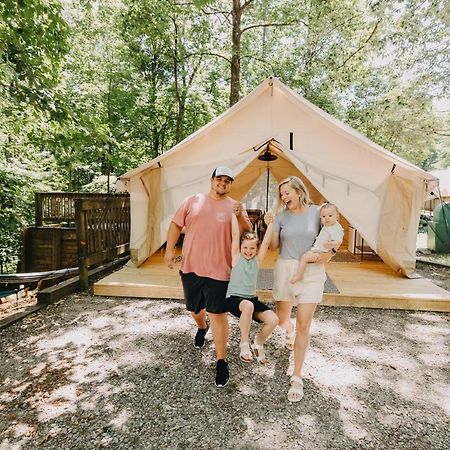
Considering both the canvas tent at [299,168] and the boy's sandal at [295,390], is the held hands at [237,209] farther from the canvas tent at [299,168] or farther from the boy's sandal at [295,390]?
the canvas tent at [299,168]

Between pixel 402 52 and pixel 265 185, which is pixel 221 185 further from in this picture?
pixel 402 52

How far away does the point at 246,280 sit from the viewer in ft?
→ 7.98

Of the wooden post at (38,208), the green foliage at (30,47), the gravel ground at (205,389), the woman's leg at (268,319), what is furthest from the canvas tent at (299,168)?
the wooden post at (38,208)

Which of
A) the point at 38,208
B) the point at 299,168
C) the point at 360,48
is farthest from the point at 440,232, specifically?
the point at 38,208

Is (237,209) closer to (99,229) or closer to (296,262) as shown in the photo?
(296,262)

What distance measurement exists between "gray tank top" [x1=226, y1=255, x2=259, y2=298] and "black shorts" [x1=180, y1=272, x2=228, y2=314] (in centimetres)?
6

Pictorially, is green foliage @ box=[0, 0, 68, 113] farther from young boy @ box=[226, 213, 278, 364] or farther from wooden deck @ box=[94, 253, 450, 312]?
young boy @ box=[226, 213, 278, 364]

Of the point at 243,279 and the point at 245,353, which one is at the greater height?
the point at 243,279

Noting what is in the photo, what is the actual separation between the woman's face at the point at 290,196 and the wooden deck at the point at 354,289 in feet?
6.74

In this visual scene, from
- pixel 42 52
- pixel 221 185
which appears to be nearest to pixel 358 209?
pixel 221 185

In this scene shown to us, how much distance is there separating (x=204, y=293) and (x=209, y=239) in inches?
15.4

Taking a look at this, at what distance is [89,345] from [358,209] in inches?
147

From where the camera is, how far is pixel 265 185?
8508 mm

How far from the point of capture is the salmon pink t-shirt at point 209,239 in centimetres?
239
